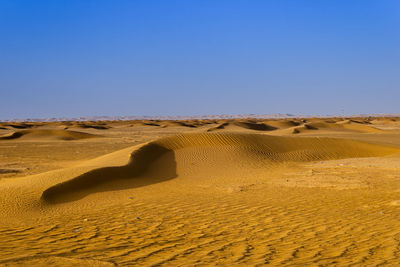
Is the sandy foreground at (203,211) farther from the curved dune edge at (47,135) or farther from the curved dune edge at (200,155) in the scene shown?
the curved dune edge at (47,135)

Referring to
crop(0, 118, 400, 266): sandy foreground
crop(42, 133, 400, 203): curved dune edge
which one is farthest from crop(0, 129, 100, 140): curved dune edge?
crop(42, 133, 400, 203): curved dune edge

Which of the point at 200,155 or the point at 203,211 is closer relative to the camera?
the point at 203,211

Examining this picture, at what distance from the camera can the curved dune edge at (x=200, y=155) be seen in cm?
1128

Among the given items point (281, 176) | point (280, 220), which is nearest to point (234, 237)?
point (280, 220)

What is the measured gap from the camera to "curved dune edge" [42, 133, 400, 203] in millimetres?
11281

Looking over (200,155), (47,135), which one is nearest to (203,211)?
(200,155)

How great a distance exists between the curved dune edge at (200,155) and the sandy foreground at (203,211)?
0.05 meters

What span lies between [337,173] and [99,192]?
6995 mm

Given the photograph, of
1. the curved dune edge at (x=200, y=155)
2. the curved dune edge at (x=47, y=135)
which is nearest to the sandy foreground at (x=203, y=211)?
the curved dune edge at (x=200, y=155)

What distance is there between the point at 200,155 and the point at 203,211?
7.71 metres

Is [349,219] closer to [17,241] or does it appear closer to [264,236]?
[264,236]

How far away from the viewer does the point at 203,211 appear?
8383 millimetres

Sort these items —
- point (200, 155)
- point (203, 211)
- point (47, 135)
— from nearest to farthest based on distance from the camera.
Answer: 1. point (203, 211)
2. point (200, 155)
3. point (47, 135)

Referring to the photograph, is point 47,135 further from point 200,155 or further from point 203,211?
point 203,211
